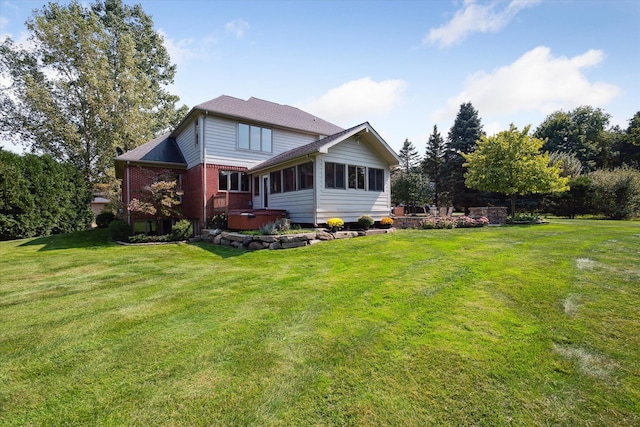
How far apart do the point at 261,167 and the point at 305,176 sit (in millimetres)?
2947

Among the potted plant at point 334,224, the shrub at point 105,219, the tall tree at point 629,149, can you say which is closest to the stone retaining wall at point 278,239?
the potted plant at point 334,224

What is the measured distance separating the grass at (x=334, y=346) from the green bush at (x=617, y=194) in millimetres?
18761

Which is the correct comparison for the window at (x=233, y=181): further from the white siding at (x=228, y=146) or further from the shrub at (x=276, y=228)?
the shrub at (x=276, y=228)

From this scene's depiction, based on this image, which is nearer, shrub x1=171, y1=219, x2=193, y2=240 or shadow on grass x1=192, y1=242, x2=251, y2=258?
shadow on grass x1=192, y1=242, x2=251, y2=258

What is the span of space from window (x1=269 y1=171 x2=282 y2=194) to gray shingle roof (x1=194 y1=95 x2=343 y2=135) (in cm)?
330

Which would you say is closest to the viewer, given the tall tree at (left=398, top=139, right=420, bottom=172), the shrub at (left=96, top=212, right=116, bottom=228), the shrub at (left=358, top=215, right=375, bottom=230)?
the shrub at (left=358, top=215, right=375, bottom=230)

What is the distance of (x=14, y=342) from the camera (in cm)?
323

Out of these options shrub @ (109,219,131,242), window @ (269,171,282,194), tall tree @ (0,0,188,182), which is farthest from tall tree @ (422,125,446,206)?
shrub @ (109,219,131,242)

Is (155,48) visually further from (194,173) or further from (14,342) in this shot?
(14,342)

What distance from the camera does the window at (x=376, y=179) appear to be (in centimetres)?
1319

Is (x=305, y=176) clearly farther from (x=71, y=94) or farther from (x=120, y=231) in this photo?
(x=71, y=94)

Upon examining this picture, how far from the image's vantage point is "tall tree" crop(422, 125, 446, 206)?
33.8 metres

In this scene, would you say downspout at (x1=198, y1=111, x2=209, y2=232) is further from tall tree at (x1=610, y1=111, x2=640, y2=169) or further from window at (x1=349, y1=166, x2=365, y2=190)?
tall tree at (x1=610, y1=111, x2=640, y2=169)

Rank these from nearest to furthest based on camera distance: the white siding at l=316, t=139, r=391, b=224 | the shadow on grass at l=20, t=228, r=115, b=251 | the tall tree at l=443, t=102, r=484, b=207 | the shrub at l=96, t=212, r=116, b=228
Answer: the shadow on grass at l=20, t=228, r=115, b=251, the white siding at l=316, t=139, r=391, b=224, the shrub at l=96, t=212, r=116, b=228, the tall tree at l=443, t=102, r=484, b=207
